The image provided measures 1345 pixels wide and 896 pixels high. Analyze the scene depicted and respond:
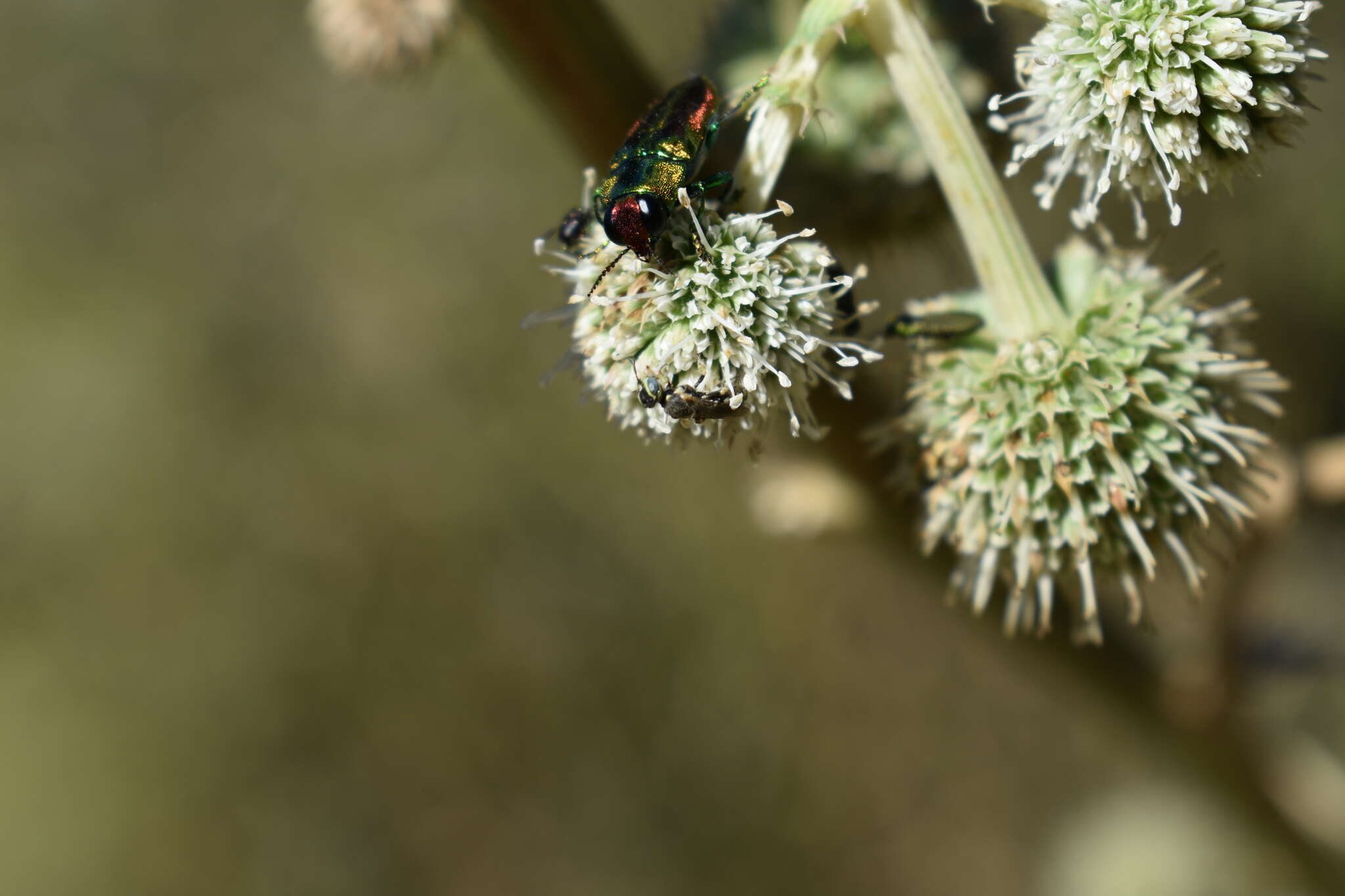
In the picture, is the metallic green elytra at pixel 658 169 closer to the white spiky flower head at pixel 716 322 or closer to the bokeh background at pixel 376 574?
the white spiky flower head at pixel 716 322

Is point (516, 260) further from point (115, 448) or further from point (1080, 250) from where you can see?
point (1080, 250)

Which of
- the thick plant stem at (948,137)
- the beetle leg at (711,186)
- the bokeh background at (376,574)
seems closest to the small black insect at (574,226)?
the beetle leg at (711,186)

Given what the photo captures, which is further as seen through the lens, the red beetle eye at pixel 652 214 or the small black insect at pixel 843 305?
the small black insect at pixel 843 305

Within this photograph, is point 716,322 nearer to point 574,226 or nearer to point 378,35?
point 574,226

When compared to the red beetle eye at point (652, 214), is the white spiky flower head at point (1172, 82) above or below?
below

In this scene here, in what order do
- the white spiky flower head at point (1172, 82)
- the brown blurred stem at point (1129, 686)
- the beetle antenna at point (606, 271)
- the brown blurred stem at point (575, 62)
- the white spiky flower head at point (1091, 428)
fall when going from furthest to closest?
the brown blurred stem at point (1129, 686)
the brown blurred stem at point (575, 62)
the white spiky flower head at point (1091, 428)
the beetle antenna at point (606, 271)
the white spiky flower head at point (1172, 82)

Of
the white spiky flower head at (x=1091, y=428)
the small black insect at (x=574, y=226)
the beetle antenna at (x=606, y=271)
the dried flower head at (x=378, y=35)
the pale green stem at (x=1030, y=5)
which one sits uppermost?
the dried flower head at (x=378, y=35)

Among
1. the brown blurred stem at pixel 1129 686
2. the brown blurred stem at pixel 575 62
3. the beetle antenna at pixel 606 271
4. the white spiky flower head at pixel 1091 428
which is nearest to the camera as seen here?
the beetle antenna at pixel 606 271

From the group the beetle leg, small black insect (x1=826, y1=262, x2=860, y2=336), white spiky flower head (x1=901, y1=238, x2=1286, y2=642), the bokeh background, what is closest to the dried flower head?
the beetle leg
